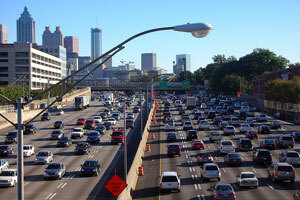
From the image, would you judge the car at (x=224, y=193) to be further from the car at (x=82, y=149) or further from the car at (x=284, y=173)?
the car at (x=82, y=149)

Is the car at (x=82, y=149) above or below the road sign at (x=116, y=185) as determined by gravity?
below

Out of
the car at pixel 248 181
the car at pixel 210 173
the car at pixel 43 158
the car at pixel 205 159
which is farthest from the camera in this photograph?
the car at pixel 43 158

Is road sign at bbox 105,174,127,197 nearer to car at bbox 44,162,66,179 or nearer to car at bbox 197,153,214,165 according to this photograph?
car at bbox 44,162,66,179

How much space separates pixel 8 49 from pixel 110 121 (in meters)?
71.5

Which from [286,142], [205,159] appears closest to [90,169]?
[205,159]

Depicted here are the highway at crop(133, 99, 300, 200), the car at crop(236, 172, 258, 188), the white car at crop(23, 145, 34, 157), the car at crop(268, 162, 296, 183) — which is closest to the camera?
the highway at crop(133, 99, 300, 200)

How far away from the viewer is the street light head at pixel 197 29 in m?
11.8

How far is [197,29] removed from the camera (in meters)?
11.9

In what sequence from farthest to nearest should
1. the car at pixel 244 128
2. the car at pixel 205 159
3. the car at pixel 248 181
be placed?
the car at pixel 244 128
the car at pixel 205 159
the car at pixel 248 181

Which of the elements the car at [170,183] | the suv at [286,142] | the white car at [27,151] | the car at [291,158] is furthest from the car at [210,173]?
the white car at [27,151]

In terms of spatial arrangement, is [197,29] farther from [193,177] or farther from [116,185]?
[193,177]

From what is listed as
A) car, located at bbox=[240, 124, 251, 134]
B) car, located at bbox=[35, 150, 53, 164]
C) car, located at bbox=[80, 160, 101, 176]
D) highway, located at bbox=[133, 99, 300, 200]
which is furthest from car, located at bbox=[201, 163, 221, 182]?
car, located at bbox=[240, 124, 251, 134]

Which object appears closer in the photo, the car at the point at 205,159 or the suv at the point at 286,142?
the car at the point at 205,159

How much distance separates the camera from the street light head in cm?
1181
